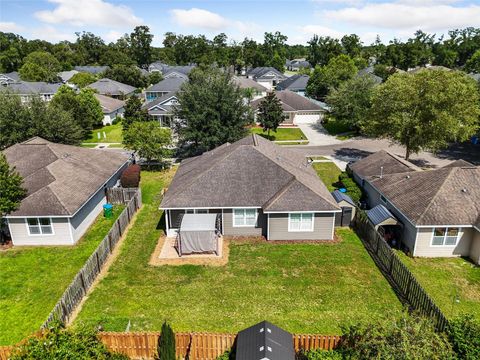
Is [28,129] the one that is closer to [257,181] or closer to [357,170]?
[257,181]

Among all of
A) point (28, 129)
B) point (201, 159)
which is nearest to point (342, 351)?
point (201, 159)

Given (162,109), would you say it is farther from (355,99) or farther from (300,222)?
(300,222)

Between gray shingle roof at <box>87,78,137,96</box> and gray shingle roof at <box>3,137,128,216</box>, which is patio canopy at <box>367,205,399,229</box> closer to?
gray shingle roof at <box>3,137,128,216</box>

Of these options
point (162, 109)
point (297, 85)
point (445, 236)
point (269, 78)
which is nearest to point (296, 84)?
point (297, 85)

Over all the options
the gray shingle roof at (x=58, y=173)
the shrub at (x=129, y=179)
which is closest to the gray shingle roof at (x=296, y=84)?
the gray shingle roof at (x=58, y=173)

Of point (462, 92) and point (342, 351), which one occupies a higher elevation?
point (462, 92)

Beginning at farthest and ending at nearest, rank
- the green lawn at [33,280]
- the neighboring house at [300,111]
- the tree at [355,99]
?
the neighboring house at [300,111], the tree at [355,99], the green lawn at [33,280]

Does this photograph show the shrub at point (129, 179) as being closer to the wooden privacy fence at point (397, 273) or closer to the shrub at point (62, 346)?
the shrub at point (62, 346)
